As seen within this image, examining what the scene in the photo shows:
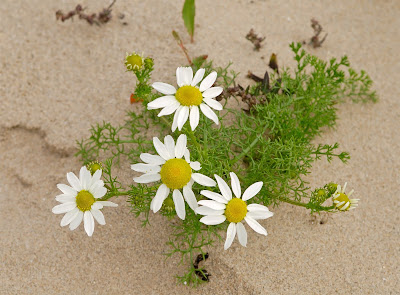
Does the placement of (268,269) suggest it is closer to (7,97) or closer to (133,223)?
(133,223)

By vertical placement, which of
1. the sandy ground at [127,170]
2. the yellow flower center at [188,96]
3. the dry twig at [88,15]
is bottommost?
the sandy ground at [127,170]

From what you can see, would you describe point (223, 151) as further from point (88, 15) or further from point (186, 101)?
point (88, 15)

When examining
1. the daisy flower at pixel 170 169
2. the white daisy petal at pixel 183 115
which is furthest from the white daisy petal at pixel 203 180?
the white daisy petal at pixel 183 115

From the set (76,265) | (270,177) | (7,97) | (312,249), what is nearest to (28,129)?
(7,97)

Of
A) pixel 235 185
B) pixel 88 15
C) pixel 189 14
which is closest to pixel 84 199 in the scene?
pixel 235 185

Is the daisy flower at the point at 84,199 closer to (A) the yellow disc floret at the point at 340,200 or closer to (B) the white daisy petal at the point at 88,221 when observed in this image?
(B) the white daisy petal at the point at 88,221

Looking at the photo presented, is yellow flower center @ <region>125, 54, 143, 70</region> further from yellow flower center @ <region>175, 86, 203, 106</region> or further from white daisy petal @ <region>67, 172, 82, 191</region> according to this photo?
white daisy petal @ <region>67, 172, 82, 191</region>
